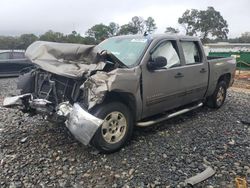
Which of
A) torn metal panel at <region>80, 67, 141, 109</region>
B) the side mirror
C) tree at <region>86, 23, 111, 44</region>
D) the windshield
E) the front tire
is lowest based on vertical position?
the front tire

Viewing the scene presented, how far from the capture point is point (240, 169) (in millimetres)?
4559

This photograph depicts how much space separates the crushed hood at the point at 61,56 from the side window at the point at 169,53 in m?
1.17

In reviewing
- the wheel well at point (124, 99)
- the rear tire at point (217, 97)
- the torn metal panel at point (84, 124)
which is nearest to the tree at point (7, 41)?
the rear tire at point (217, 97)

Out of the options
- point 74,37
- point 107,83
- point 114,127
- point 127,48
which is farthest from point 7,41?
point 107,83

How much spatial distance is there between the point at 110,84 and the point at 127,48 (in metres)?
1.53

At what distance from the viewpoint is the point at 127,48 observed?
594 centimetres

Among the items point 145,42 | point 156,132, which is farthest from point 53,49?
point 156,132

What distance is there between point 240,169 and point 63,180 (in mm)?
2497

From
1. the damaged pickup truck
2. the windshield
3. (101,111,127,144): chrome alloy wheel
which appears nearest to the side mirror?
the damaged pickup truck

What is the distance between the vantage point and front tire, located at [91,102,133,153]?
15.4 ft

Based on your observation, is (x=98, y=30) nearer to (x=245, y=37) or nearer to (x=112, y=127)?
(x=112, y=127)

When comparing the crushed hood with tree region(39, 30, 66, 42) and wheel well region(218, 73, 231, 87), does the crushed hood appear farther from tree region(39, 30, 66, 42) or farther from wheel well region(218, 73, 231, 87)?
tree region(39, 30, 66, 42)

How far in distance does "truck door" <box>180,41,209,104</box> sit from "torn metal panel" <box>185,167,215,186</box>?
224 centimetres

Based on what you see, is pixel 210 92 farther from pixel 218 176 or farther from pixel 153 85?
pixel 218 176
